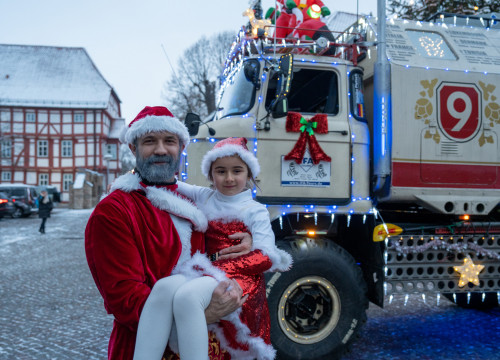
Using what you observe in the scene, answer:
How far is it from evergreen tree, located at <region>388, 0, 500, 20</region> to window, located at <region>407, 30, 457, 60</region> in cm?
502

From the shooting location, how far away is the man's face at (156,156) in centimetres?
202

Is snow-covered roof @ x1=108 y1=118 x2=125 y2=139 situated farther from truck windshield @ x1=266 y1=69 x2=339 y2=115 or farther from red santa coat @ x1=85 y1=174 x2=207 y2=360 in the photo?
red santa coat @ x1=85 y1=174 x2=207 y2=360

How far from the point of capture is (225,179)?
8.04 feet

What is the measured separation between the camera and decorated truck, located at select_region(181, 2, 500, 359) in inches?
169

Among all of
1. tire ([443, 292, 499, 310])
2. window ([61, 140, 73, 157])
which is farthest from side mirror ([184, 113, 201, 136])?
window ([61, 140, 73, 157])

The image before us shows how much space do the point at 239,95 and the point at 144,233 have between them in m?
3.03

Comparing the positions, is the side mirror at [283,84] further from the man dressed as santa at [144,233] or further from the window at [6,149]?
the window at [6,149]

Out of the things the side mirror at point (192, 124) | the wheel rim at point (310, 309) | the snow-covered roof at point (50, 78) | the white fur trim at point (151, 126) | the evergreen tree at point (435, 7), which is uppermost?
the snow-covered roof at point (50, 78)

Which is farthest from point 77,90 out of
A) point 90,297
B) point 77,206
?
point 90,297

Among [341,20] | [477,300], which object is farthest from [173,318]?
[341,20]

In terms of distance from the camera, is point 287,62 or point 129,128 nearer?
point 129,128

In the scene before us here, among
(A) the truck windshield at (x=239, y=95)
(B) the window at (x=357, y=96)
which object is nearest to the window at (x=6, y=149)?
(A) the truck windshield at (x=239, y=95)

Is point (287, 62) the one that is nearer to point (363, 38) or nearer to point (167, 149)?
point (363, 38)

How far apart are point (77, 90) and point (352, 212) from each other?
147ft
